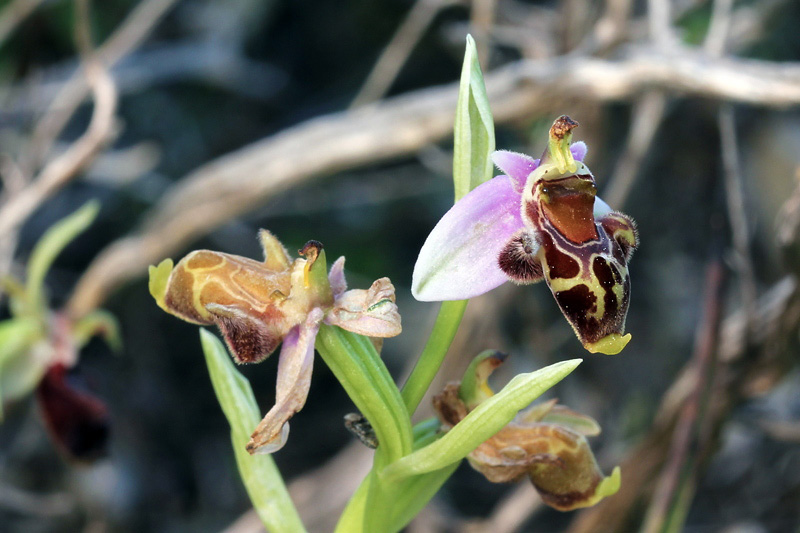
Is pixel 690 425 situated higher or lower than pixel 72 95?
lower

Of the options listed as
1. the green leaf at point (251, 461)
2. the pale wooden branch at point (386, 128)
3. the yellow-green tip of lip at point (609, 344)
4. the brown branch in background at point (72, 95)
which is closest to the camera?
the yellow-green tip of lip at point (609, 344)

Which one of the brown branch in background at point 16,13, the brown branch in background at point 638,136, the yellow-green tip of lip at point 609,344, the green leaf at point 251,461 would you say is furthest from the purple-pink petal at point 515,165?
the brown branch in background at point 16,13

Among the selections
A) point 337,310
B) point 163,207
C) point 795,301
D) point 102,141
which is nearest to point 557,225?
point 337,310

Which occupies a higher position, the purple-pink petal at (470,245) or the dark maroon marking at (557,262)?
the purple-pink petal at (470,245)

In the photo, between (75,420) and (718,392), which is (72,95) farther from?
(718,392)

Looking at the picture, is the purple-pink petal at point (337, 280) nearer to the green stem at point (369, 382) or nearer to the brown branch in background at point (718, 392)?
the green stem at point (369, 382)

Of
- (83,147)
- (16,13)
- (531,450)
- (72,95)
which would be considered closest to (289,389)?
(531,450)
